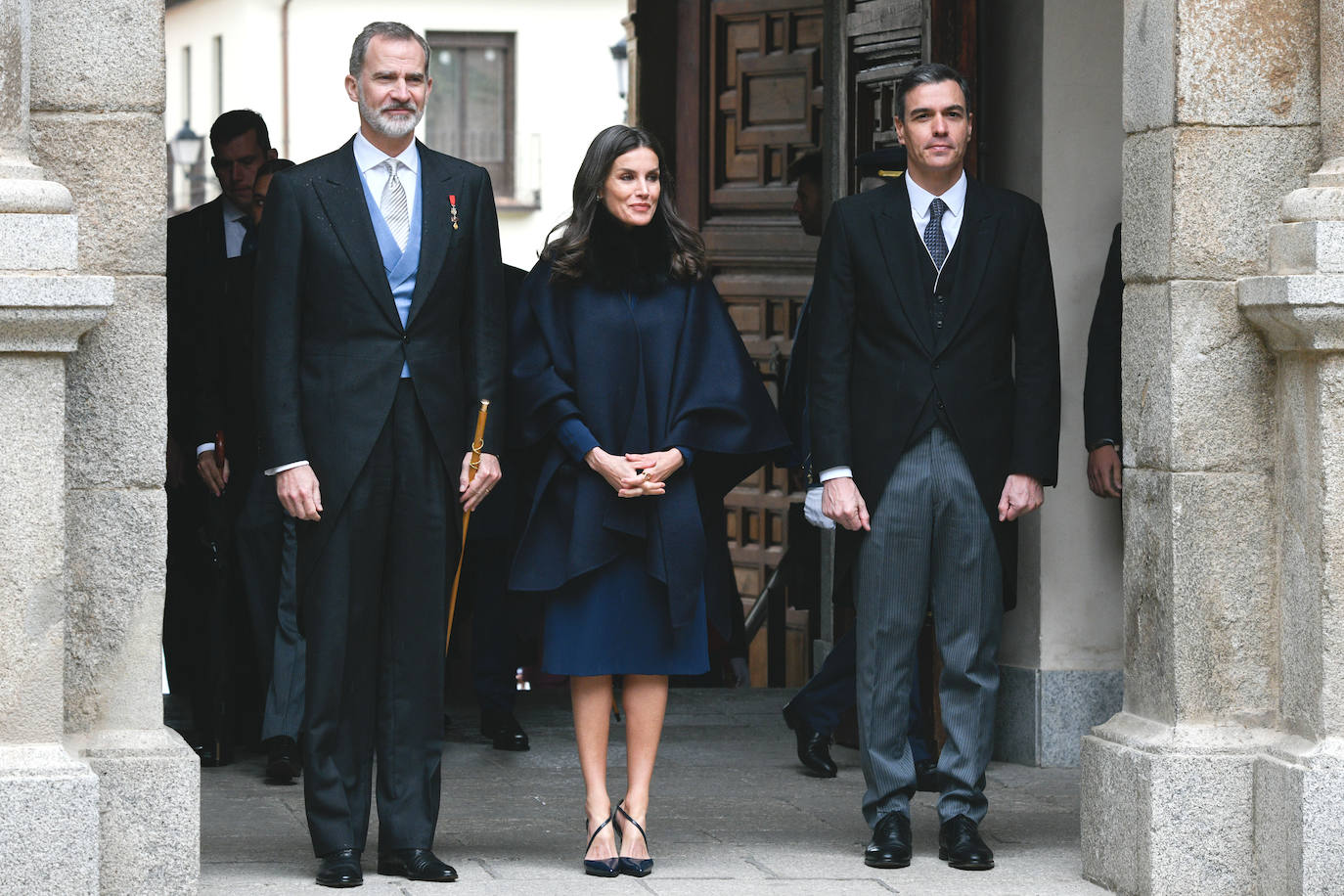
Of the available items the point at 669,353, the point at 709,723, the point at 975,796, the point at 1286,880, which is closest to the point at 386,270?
the point at 669,353

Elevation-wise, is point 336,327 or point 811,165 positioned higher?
point 811,165

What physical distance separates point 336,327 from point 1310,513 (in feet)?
7.85

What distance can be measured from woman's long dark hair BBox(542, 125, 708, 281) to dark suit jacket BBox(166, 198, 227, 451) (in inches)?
74.0

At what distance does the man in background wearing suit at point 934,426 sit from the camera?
19.6ft

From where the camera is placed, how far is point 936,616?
601cm

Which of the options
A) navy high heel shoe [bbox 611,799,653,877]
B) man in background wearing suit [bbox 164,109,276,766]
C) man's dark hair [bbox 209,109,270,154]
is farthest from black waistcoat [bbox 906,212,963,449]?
man's dark hair [bbox 209,109,270,154]

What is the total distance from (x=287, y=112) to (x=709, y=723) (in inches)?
907

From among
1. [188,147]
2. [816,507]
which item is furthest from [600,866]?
[188,147]

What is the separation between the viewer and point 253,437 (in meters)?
7.61

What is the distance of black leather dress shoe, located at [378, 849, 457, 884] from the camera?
573 cm

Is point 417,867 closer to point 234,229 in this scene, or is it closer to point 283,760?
point 283,760

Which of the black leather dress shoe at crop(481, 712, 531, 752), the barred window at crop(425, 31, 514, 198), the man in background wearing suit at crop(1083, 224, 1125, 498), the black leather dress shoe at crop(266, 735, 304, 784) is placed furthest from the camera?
the barred window at crop(425, 31, 514, 198)

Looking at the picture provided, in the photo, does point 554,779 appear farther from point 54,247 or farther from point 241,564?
point 54,247

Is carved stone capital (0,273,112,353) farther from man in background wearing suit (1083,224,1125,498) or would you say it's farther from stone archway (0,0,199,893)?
man in background wearing suit (1083,224,1125,498)
